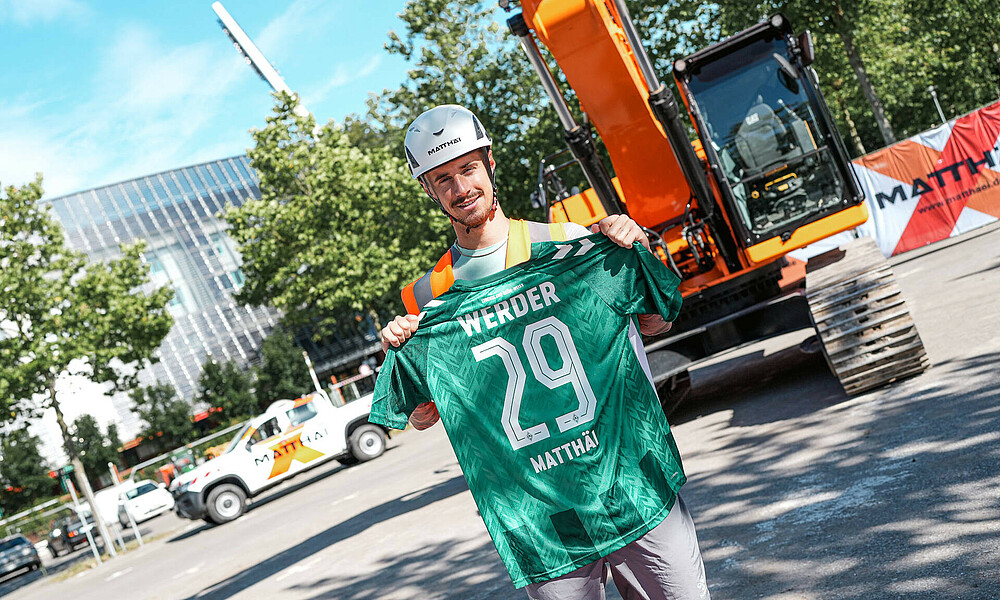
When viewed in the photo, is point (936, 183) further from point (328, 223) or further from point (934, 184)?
point (328, 223)

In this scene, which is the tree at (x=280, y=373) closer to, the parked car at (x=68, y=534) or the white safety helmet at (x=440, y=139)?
the parked car at (x=68, y=534)

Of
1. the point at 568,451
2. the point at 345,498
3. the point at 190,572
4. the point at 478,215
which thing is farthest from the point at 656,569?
the point at 345,498

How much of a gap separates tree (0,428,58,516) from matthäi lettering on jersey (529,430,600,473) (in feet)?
169

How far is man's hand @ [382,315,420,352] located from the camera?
2.81m

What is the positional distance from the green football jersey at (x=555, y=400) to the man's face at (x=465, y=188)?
0.20m

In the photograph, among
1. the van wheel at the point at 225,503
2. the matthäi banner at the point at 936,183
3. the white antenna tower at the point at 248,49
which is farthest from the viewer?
the white antenna tower at the point at 248,49

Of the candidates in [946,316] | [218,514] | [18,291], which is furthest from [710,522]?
[18,291]

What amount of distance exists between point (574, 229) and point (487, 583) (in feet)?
12.3

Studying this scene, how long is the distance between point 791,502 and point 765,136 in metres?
4.02

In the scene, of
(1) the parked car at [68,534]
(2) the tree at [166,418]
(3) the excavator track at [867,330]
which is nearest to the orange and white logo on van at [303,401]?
(1) the parked car at [68,534]

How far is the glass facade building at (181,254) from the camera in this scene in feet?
184

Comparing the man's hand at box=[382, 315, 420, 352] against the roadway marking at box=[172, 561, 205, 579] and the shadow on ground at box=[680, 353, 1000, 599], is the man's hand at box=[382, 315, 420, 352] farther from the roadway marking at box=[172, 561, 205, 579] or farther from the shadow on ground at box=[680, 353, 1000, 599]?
the roadway marking at box=[172, 561, 205, 579]

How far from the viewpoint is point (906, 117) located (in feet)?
153

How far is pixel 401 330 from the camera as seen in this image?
281 centimetres
